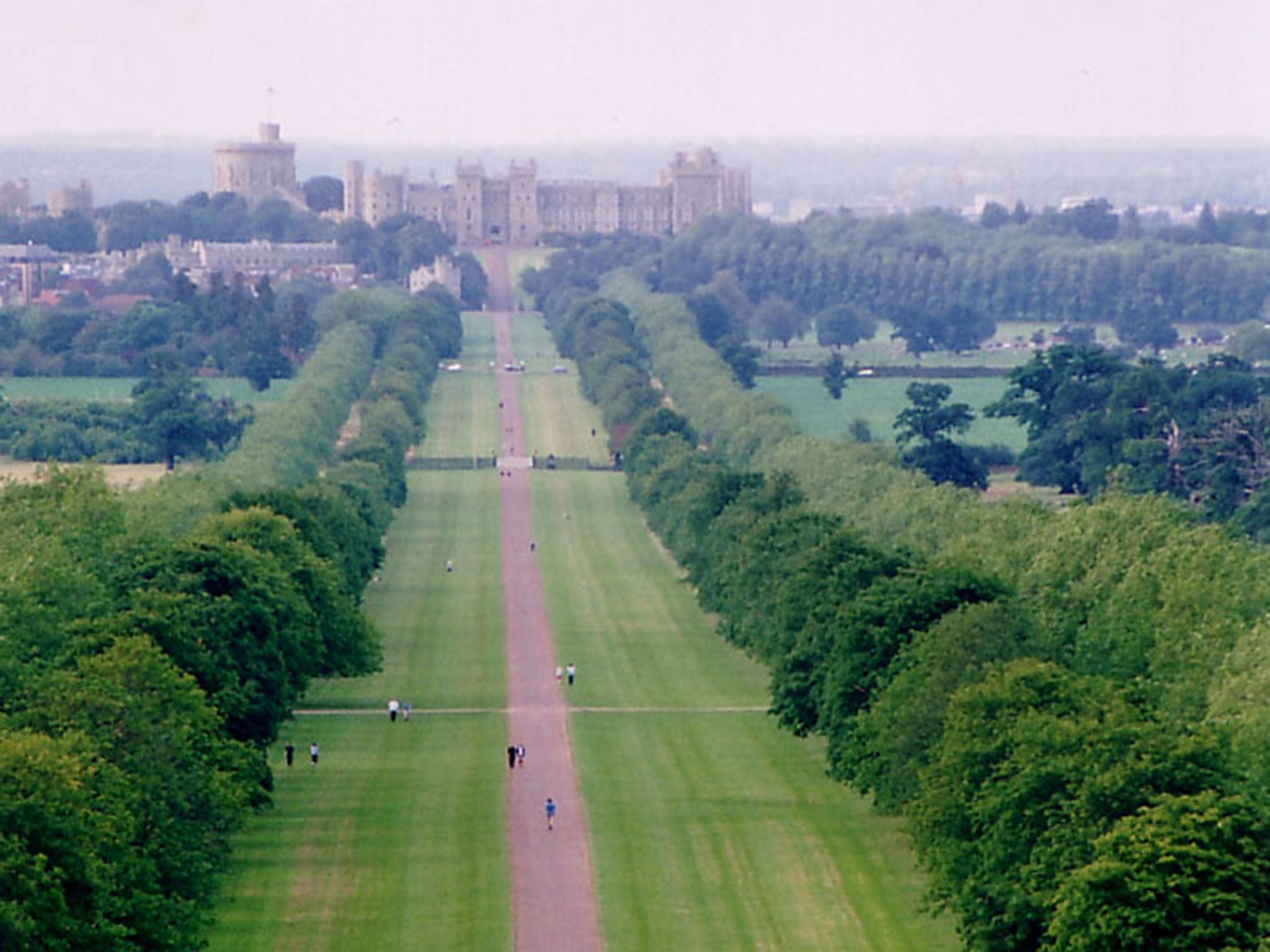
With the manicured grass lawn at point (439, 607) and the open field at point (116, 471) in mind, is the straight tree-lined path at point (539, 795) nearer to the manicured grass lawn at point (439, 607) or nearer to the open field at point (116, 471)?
the manicured grass lawn at point (439, 607)

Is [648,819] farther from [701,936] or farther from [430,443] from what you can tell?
[430,443]

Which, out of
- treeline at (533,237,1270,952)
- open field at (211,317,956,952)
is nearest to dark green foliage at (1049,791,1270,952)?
treeline at (533,237,1270,952)

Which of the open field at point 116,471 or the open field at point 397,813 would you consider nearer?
the open field at point 397,813

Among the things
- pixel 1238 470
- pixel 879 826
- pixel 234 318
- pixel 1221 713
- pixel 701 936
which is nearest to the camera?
pixel 701 936

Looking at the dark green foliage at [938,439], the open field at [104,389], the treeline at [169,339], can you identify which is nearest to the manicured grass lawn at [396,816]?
the dark green foliage at [938,439]

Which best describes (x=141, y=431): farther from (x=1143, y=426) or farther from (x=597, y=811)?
(x=597, y=811)

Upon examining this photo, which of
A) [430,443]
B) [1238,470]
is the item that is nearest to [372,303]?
[430,443]
